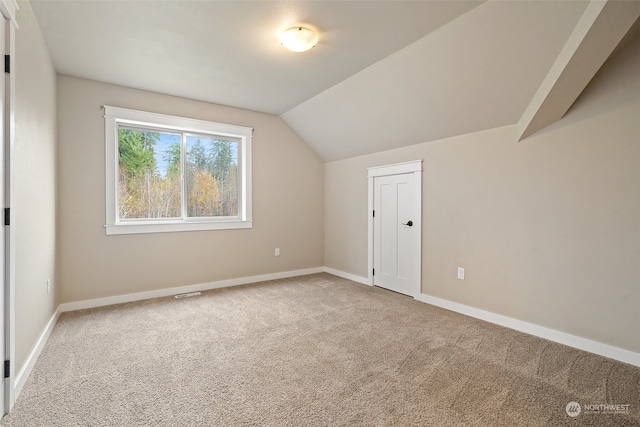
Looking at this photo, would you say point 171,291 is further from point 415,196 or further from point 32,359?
point 415,196

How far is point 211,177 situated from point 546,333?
425 cm

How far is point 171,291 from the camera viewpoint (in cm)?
396

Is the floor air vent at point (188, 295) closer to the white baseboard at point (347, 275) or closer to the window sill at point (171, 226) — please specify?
the window sill at point (171, 226)

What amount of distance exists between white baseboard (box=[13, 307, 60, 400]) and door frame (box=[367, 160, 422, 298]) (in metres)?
3.63

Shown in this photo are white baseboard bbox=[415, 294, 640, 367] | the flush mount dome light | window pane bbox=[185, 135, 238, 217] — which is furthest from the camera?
window pane bbox=[185, 135, 238, 217]

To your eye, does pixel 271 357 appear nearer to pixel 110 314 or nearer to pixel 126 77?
pixel 110 314

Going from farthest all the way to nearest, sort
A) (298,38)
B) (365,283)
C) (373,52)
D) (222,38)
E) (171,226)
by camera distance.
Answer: (365,283), (171,226), (373,52), (222,38), (298,38)

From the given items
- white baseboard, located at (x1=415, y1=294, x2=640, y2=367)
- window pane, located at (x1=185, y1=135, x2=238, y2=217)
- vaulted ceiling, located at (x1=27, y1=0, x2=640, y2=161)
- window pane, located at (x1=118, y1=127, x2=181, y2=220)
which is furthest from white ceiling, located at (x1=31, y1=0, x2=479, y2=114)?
white baseboard, located at (x1=415, y1=294, x2=640, y2=367)

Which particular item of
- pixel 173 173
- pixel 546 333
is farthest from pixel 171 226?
pixel 546 333

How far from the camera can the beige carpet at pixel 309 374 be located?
5.57 feet

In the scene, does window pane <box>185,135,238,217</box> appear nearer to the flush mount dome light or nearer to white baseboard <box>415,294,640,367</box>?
the flush mount dome light

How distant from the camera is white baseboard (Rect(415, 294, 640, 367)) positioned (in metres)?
2.30

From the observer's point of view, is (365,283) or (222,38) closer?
(222,38)

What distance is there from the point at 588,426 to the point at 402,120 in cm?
303
